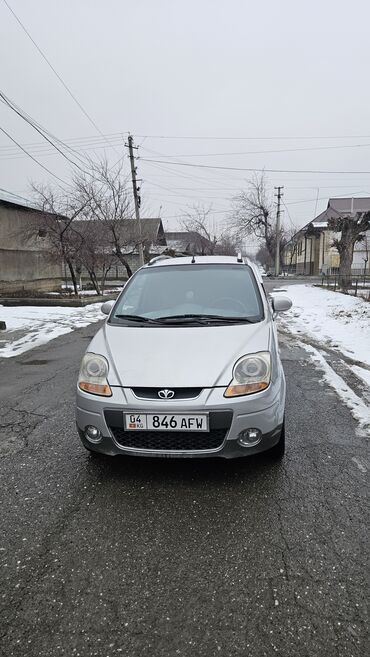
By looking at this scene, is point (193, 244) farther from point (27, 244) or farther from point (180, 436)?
point (180, 436)

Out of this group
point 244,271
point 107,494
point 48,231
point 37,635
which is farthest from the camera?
point 48,231

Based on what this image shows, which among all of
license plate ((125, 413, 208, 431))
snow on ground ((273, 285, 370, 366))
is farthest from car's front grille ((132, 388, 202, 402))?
snow on ground ((273, 285, 370, 366))

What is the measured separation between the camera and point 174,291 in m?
4.21

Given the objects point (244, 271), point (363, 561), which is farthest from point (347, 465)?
point (244, 271)

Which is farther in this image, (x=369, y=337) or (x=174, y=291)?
(x=369, y=337)

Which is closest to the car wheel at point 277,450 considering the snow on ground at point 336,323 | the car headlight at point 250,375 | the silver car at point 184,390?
the silver car at point 184,390

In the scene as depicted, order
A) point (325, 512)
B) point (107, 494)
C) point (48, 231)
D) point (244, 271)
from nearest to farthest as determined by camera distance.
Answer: point (325, 512)
point (107, 494)
point (244, 271)
point (48, 231)

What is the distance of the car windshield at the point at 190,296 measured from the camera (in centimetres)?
374

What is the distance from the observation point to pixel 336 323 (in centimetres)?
1114

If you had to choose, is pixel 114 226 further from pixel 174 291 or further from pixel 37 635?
pixel 37 635

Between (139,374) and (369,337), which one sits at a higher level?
(139,374)

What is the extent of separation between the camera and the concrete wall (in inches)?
754

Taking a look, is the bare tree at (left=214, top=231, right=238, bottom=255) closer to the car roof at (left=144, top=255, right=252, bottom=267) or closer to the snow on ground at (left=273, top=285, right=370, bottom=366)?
the snow on ground at (left=273, top=285, right=370, bottom=366)

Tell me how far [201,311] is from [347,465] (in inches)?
71.1
